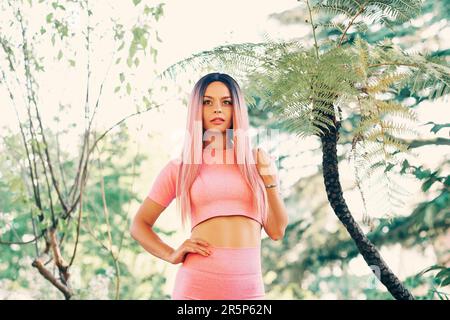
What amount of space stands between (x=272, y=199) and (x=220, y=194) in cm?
11

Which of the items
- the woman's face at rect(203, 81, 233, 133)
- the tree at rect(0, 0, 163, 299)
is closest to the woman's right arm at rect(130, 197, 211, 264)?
the woman's face at rect(203, 81, 233, 133)

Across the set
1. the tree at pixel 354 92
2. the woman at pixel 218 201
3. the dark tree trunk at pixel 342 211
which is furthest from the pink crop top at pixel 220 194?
the dark tree trunk at pixel 342 211

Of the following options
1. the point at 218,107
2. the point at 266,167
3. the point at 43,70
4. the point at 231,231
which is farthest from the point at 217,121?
the point at 43,70

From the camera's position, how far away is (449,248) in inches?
191

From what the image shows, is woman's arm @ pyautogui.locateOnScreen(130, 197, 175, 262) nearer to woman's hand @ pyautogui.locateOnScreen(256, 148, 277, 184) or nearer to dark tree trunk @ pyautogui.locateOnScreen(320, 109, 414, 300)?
woman's hand @ pyautogui.locateOnScreen(256, 148, 277, 184)

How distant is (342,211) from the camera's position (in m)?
1.74

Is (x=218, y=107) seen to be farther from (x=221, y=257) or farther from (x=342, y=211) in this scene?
(x=342, y=211)

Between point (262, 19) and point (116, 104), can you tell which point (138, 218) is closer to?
point (116, 104)

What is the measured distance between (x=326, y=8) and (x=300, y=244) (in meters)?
3.94

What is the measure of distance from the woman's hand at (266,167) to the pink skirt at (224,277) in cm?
15

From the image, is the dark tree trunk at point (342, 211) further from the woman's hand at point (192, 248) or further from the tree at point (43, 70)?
the tree at point (43, 70)

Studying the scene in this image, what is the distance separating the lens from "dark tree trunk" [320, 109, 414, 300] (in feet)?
5.66

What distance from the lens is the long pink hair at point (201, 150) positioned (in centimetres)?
139

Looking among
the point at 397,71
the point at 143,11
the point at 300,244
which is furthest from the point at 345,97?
the point at 300,244
